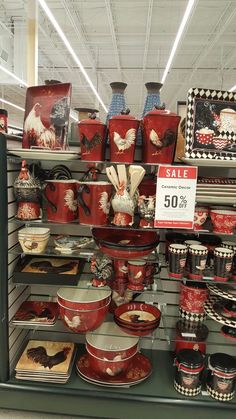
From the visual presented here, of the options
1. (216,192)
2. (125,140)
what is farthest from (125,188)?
(216,192)

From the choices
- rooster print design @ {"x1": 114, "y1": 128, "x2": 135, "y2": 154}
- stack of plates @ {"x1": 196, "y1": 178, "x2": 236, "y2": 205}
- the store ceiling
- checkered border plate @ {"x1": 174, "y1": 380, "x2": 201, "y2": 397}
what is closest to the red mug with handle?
rooster print design @ {"x1": 114, "y1": 128, "x2": 135, "y2": 154}

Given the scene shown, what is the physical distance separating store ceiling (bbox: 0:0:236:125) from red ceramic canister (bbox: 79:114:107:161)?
450 centimetres

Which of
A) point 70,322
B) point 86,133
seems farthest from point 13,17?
point 70,322

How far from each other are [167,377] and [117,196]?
1187 millimetres

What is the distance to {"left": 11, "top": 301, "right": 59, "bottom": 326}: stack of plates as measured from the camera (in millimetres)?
1872

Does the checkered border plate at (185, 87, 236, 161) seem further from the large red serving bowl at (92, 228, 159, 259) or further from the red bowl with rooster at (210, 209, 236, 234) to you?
the large red serving bowl at (92, 228, 159, 259)

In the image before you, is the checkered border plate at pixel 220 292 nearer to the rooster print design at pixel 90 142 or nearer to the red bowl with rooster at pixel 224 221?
the red bowl with rooster at pixel 224 221

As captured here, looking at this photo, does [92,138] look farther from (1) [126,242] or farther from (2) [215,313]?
(2) [215,313]

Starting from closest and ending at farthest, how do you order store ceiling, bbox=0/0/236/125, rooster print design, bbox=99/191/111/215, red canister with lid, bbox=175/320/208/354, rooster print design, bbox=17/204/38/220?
rooster print design, bbox=99/191/111/215 → rooster print design, bbox=17/204/38/220 → red canister with lid, bbox=175/320/208/354 → store ceiling, bbox=0/0/236/125

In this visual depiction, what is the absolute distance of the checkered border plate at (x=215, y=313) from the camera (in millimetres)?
1752

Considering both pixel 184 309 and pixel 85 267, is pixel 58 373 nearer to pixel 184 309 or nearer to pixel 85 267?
pixel 85 267

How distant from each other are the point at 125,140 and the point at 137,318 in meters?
1.10

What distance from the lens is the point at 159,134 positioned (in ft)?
5.04

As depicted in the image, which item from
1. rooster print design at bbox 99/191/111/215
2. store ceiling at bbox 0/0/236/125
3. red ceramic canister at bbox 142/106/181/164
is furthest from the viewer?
store ceiling at bbox 0/0/236/125
